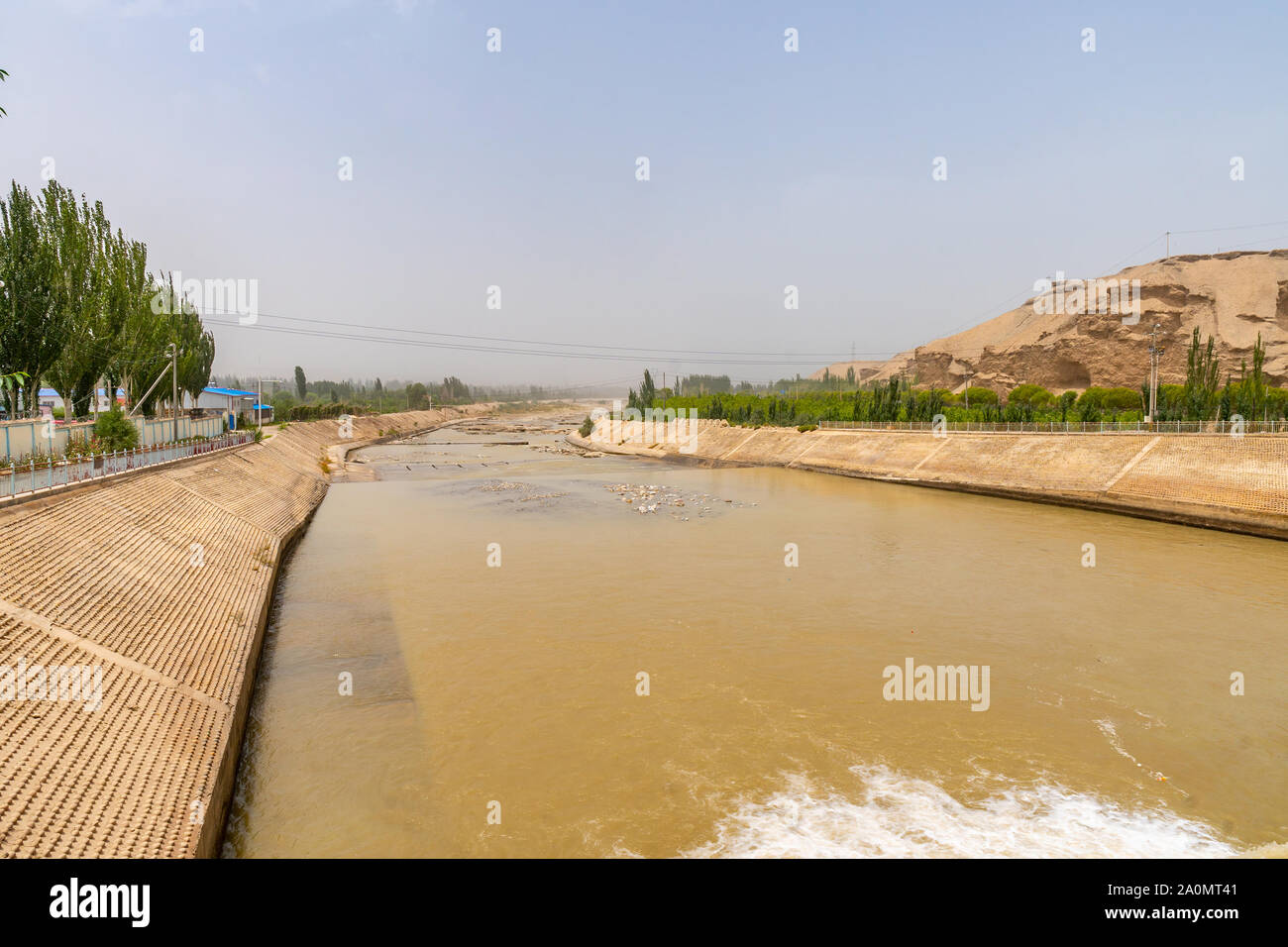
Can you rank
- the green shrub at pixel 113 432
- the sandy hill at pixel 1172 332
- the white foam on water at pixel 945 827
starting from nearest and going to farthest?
the white foam on water at pixel 945 827, the green shrub at pixel 113 432, the sandy hill at pixel 1172 332

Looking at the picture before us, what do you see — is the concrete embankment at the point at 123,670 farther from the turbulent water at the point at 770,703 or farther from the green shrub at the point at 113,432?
the green shrub at the point at 113,432

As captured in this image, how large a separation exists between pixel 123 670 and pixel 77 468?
12323 mm

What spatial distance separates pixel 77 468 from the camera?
19.1 meters

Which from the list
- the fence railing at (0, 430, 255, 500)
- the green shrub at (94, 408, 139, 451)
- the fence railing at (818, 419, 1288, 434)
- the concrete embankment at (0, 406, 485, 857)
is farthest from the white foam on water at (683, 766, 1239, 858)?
the fence railing at (818, 419, 1288, 434)

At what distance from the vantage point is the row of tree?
27375mm

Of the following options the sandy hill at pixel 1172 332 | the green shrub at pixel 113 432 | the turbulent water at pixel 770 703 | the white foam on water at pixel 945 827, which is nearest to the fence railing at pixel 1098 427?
the turbulent water at pixel 770 703

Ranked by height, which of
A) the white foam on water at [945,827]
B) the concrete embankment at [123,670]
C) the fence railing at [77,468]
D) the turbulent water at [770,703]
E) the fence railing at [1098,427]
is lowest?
the white foam on water at [945,827]

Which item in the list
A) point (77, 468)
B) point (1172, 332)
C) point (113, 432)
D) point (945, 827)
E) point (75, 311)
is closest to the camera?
point (945, 827)

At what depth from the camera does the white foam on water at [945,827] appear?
857 centimetres

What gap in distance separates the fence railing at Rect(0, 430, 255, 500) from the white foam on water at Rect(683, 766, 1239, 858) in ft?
58.5

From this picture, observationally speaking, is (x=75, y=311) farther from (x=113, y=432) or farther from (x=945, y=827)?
(x=945, y=827)

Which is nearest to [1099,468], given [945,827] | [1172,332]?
[945,827]

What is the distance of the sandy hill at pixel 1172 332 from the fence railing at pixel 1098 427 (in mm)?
54259
